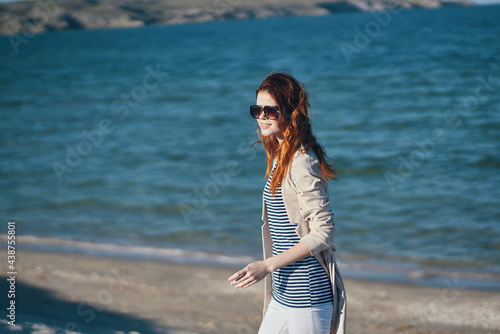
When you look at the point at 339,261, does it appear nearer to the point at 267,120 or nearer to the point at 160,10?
the point at 267,120

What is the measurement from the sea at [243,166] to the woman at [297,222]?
223 mm

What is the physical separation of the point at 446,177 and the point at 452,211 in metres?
2.13

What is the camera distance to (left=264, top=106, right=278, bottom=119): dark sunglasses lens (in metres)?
2.38

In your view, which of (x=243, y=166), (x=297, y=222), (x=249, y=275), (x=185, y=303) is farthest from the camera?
(x=243, y=166)

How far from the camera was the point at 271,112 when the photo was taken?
2.39 m

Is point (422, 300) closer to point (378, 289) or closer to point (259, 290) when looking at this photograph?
point (378, 289)

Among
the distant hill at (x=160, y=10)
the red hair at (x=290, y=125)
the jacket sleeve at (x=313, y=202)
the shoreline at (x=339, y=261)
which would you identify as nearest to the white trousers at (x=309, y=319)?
the jacket sleeve at (x=313, y=202)

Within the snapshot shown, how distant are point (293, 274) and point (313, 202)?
0.33 meters

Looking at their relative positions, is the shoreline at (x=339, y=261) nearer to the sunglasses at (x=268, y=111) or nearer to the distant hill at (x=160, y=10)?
the sunglasses at (x=268, y=111)

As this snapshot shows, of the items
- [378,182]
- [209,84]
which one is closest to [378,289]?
[378,182]

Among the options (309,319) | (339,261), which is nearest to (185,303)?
(339,261)

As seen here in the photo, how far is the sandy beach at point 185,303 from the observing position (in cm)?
509

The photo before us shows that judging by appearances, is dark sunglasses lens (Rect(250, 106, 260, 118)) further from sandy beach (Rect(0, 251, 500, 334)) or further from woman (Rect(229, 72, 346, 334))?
sandy beach (Rect(0, 251, 500, 334))

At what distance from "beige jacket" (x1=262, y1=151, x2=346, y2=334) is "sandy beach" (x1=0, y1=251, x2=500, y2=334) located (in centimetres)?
263
